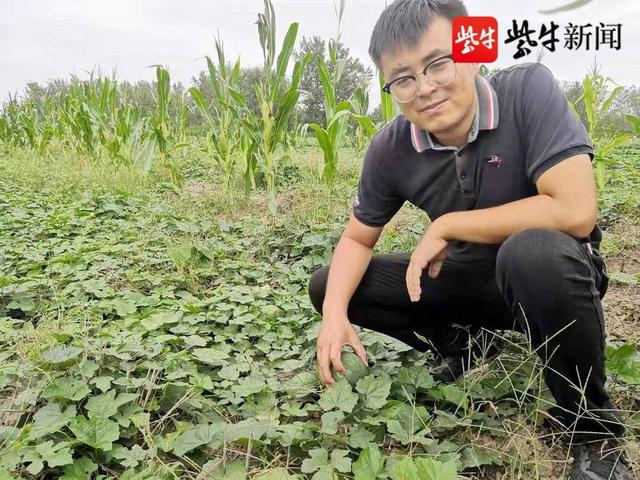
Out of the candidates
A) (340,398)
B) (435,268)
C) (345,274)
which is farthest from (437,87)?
(340,398)

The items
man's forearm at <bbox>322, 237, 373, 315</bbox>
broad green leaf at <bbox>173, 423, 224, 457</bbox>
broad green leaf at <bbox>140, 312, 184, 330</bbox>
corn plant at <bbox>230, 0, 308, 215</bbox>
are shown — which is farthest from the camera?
corn plant at <bbox>230, 0, 308, 215</bbox>

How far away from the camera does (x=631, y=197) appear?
11.7 feet

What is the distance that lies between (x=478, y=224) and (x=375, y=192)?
0.41 meters

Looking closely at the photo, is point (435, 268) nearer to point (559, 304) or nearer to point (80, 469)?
point (559, 304)

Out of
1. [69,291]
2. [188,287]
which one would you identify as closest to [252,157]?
[188,287]

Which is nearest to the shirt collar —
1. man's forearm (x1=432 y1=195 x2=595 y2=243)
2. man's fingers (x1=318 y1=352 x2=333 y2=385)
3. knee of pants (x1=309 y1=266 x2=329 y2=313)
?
man's forearm (x1=432 y1=195 x2=595 y2=243)

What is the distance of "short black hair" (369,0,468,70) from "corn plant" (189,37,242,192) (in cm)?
265

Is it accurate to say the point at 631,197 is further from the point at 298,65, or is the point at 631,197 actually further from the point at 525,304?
the point at 525,304

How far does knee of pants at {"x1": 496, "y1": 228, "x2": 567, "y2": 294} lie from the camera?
3.79ft

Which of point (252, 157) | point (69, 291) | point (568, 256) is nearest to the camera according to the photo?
point (568, 256)

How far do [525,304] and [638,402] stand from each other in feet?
1.97

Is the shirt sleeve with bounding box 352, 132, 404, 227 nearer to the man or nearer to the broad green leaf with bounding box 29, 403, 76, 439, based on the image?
the man

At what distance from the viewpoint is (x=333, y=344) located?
4.86 feet

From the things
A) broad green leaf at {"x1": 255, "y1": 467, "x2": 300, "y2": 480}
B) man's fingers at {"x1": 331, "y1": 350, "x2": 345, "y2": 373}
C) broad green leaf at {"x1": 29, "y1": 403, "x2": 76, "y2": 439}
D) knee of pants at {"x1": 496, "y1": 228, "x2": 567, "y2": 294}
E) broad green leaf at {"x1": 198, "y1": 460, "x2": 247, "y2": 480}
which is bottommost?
broad green leaf at {"x1": 198, "y1": 460, "x2": 247, "y2": 480}
